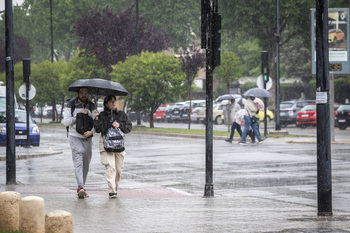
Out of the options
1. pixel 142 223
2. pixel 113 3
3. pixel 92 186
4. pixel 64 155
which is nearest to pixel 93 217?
pixel 142 223

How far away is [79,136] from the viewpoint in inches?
473

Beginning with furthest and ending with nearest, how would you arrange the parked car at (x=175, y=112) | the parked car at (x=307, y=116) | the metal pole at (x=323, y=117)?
the parked car at (x=175, y=112) → the parked car at (x=307, y=116) → the metal pole at (x=323, y=117)

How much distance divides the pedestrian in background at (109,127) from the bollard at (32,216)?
4531 millimetres

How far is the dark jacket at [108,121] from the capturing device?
1187 cm

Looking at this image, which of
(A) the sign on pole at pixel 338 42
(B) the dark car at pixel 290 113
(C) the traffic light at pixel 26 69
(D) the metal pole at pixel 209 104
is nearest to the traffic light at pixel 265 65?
(A) the sign on pole at pixel 338 42

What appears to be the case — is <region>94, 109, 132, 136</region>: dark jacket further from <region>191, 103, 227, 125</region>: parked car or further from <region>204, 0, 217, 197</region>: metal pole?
<region>191, 103, 227, 125</region>: parked car

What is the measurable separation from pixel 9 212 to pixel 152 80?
3595 centimetres

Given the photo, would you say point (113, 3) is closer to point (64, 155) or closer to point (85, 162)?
point (64, 155)

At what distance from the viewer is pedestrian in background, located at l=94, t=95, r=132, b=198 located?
1186 centimetres

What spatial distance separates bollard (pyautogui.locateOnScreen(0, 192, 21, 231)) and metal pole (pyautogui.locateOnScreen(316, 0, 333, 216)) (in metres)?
4.06

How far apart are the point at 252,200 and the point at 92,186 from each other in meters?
3.84

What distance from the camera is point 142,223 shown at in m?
8.80

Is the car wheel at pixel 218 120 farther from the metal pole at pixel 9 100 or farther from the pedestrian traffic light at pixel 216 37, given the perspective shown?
the pedestrian traffic light at pixel 216 37

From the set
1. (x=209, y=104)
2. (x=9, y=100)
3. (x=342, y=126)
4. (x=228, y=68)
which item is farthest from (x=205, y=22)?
(x=342, y=126)
